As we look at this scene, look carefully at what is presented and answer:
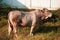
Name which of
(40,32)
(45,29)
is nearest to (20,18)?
(40,32)

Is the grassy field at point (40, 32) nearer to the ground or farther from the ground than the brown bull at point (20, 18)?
nearer to the ground

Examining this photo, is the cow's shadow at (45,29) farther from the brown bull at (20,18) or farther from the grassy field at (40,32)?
the brown bull at (20,18)

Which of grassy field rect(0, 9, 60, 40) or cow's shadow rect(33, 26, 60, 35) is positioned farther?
cow's shadow rect(33, 26, 60, 35)

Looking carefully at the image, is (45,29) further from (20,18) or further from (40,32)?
(20,18)

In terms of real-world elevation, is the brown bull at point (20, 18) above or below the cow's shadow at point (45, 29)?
above

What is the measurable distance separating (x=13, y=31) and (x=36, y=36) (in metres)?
1.14

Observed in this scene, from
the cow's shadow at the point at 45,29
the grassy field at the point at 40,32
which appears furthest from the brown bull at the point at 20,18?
the cow's shadow at the point at 45,29

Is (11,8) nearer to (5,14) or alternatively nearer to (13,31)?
(5,14)

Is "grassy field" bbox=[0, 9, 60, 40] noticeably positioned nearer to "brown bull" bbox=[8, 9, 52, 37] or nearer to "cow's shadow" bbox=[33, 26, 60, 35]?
"cow's shadow" bbox=[33, 26, 60, 35]

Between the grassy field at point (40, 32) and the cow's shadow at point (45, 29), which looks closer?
the grassy field at point (40, 32)

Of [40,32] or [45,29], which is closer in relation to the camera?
[40,32]

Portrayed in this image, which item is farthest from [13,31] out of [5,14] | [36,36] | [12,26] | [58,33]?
[5,14]

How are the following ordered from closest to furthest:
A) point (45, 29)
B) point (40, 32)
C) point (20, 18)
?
point (20, 18) < point (40, 32) < point (45, 29)

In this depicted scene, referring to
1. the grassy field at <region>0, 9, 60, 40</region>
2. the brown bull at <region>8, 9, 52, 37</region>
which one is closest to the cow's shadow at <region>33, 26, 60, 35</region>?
the grassy field at <region>0, 9, 60, 40</region>
